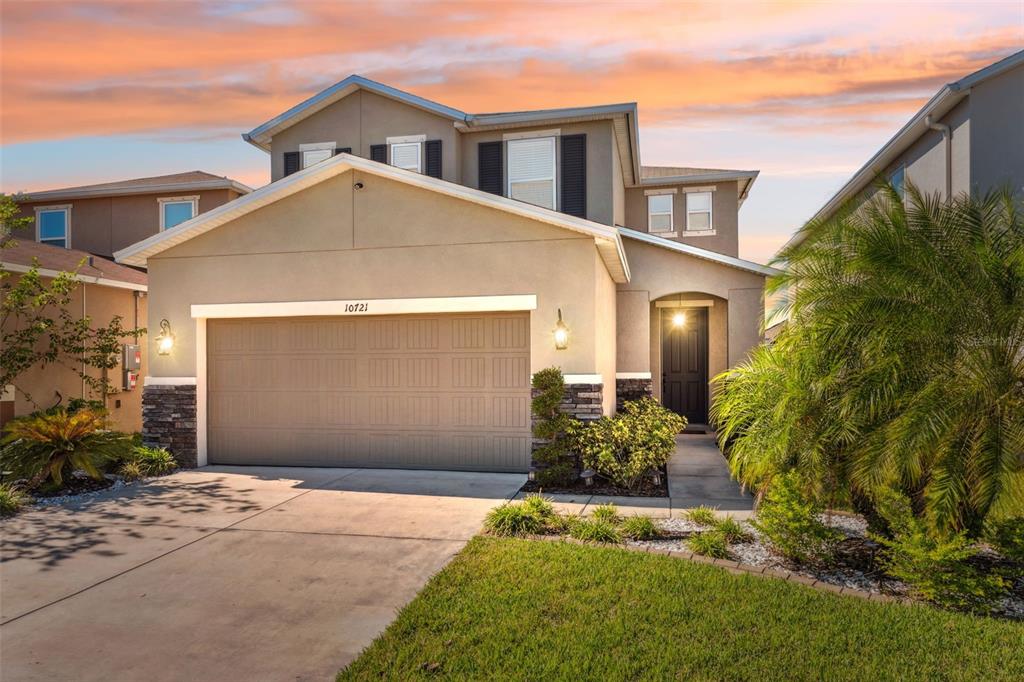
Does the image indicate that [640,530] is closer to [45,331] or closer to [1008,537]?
[1008,537]

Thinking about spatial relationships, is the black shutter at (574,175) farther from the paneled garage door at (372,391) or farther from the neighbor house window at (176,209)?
the neighbor house window at (176,209)

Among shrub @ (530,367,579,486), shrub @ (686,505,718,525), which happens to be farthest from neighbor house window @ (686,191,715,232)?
shrub @ (686,505,718,525)

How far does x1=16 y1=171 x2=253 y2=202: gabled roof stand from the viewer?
1852cm

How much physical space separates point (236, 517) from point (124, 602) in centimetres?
251

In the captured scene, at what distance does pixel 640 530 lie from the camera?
679cm

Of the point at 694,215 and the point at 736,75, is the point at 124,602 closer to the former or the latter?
the point at 736,75

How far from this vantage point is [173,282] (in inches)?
442

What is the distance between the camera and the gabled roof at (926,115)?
11.5m

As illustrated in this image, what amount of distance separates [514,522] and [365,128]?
36.9ft

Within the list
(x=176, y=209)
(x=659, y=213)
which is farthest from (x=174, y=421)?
(x=659, y=213)

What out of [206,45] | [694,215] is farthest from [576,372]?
[694,215]

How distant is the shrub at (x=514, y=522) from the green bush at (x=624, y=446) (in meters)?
2.22

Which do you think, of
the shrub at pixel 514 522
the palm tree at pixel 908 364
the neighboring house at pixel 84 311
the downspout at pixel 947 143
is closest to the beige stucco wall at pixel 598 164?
the downspout at pixel 947 143

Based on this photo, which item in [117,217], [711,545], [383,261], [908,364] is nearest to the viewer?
[908,364]
